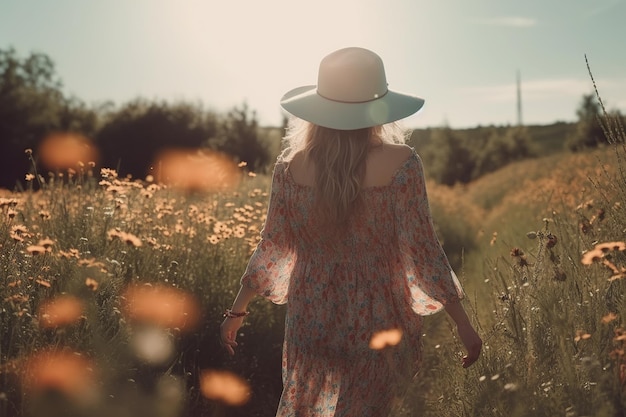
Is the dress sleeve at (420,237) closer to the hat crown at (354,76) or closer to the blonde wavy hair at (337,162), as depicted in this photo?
the blonde wavy hair at (337,162)

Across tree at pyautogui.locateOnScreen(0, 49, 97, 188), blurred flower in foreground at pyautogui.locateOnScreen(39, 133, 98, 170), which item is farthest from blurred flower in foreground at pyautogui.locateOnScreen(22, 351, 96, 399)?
tree at pyautogui.locateOnScreen(0, 49, 97, 188)

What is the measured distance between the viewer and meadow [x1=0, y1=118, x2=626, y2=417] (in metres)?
2.47

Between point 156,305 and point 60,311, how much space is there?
2.92ft

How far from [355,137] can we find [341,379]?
914 mm

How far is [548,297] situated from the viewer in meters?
2.69

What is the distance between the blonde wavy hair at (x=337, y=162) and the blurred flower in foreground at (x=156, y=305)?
5.38 feet

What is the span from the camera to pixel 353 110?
2410 millimetres

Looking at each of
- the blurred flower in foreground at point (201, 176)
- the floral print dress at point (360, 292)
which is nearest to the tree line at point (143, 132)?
the blurred flower in foreground at point (201, 176)

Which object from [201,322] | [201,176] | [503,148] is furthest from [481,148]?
[201,322]

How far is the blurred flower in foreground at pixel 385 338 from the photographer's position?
7.91 feet

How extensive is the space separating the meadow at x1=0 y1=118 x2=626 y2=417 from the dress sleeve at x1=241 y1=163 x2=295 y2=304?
59 cm

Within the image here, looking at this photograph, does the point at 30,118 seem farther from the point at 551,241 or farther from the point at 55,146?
the point at 551,241

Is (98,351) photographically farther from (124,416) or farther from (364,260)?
(364,260)

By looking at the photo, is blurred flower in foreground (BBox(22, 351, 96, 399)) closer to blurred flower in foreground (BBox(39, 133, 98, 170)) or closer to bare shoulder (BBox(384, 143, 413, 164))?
bare shoulder (BBox(384, 143, 413, 164))
